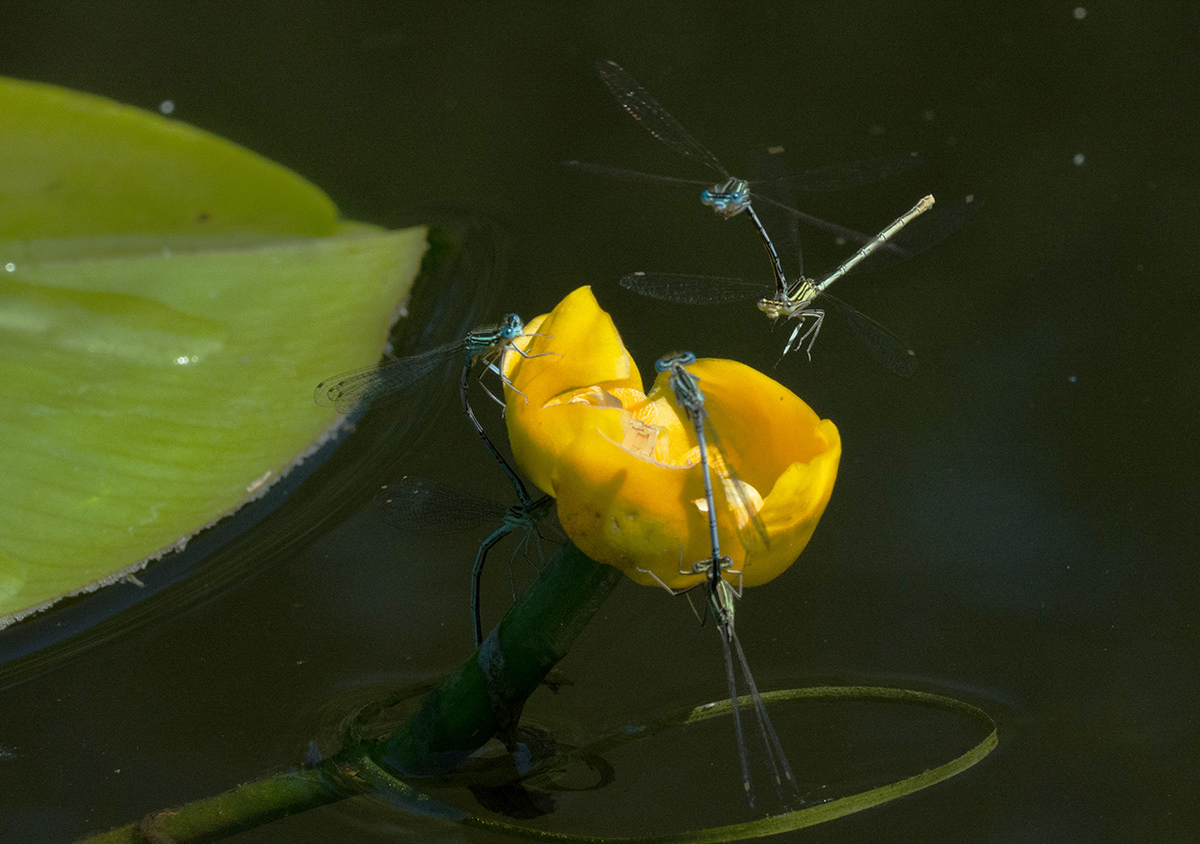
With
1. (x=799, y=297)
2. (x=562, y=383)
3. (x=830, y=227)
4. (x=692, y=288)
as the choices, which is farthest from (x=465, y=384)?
(x=830, y=227)

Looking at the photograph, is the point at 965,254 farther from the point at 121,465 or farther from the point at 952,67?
the point at 121,465

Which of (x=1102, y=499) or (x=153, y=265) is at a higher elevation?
(x=1102, y=499)

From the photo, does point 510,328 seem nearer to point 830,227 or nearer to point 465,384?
point 465,384

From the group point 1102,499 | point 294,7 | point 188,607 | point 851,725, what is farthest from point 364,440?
point 294,7

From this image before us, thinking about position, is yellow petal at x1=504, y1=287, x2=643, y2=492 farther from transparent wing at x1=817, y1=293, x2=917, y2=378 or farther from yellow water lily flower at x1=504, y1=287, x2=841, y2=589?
transparent wing at x1=817, y1=293, x2=917, y2=378

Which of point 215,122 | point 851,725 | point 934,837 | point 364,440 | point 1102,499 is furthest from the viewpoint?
point 215,122

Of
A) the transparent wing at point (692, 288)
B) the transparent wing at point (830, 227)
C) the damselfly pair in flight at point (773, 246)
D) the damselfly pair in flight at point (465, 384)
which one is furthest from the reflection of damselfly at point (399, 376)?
the transparent wing at point (830, 227)
